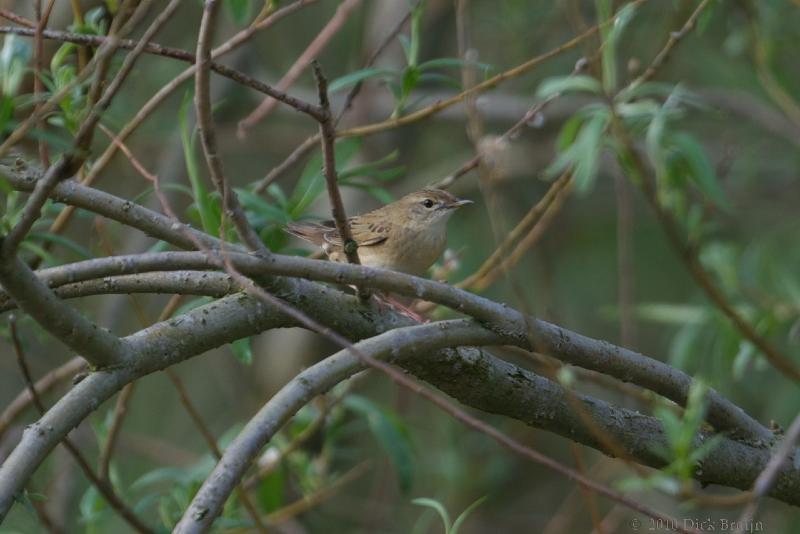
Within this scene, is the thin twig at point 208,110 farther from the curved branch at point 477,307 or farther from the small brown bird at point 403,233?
the small brown bird at point 403,233

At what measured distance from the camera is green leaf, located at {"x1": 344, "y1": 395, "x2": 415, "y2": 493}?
155 inches

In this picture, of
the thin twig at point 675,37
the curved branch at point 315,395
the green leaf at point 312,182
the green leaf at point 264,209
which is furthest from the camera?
the green leaf at point 312,182

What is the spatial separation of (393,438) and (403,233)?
1665 millimetres

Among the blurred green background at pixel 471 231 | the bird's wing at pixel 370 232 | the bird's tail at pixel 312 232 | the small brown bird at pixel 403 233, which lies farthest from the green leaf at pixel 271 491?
the bird's wing at pixel 370 232

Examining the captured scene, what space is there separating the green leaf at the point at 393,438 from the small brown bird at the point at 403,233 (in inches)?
37.1

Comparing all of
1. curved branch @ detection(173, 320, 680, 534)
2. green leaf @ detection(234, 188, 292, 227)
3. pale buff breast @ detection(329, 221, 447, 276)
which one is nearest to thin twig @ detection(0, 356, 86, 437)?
green leaf @ detection(234, 188, 292, 227)

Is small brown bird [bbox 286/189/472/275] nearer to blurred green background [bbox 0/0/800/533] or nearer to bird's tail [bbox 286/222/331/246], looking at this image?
bird's tail [bbox 286/222/331/246]

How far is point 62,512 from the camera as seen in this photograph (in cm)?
601

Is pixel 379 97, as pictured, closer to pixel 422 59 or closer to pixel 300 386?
pixel 422 59

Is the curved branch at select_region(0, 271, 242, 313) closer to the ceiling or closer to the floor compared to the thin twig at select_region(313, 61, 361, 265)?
closer to the floor

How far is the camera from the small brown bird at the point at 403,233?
544 cm

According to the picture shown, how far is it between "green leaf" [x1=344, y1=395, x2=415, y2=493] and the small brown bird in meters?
0.94

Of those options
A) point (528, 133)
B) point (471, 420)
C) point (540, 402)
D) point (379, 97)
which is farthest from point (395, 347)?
point (528, 133)

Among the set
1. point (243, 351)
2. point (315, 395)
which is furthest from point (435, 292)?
point (243, 351)
